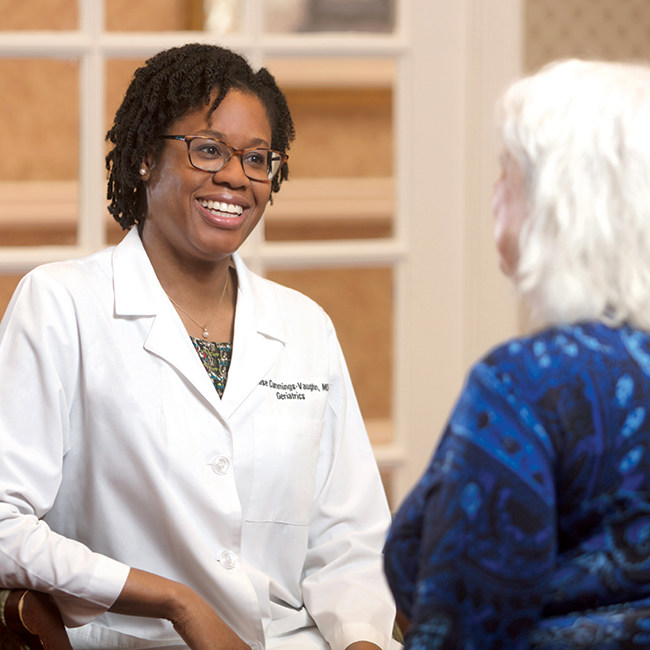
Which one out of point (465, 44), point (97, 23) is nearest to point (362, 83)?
point (465, 44)

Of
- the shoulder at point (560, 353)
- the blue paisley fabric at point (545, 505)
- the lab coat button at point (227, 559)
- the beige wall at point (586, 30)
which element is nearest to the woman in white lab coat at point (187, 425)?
the lab coat button at point (227, 559)

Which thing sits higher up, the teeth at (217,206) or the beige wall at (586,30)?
the beige wall at (586,30)

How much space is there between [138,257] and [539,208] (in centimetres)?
89

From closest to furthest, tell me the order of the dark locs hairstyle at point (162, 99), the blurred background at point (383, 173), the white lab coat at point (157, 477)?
the white lab coat at point (157, 477), the dark locs hairstyle at point (162, 99), the blurred background at point (383, 173)

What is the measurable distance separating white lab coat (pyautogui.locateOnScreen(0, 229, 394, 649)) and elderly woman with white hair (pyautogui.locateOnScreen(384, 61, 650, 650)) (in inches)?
24.5

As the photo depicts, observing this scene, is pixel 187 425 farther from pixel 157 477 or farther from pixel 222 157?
pixel 222 157

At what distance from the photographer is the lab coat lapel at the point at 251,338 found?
5.10 ft

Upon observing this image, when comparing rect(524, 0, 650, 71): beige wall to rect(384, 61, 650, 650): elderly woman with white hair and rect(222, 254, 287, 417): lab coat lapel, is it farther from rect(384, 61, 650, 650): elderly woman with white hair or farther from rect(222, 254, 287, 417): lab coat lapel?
rect(384, 61, 650, 650): elderly woman with white hair

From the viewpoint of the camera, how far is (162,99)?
5.21 ft

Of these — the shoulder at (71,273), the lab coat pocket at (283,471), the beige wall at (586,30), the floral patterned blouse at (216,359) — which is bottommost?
the lab coat pocket at (283,471)

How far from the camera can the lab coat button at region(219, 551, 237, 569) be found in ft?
4.81

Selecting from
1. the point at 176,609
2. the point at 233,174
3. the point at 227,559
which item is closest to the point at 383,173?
the point at 233,174

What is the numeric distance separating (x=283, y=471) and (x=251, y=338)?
263 mm

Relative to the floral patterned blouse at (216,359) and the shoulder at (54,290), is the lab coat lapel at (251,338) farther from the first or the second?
the shoulder at (54,290)
